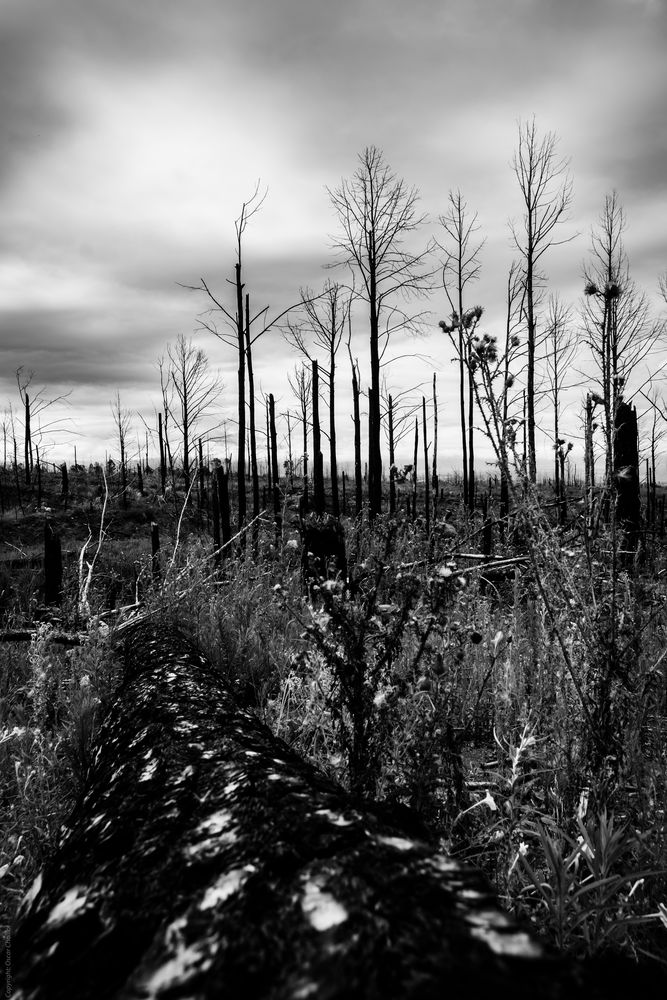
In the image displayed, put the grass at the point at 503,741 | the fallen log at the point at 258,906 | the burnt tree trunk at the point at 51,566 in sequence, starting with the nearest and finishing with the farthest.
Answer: the fallen log at the point at 258,906, the grass at the point at 503,741, the burnt tree trunk at the point at 51,566

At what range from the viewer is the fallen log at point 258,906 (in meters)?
0.50

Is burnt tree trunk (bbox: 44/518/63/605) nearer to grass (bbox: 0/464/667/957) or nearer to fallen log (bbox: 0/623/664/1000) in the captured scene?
grass (bbox: 0/464/667/957)

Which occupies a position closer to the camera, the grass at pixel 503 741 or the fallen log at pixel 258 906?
the fallen log at pixel 258 906

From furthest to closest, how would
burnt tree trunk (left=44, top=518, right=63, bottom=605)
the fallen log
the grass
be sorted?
burnt tree trunk (left=44, top=518, right=63, bottom=605) < the grass < the fallen log

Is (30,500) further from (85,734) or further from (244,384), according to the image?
(85,734)

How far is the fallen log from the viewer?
0.50 m

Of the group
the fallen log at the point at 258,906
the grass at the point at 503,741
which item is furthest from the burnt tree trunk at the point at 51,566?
the fallen log at the point at 258,906

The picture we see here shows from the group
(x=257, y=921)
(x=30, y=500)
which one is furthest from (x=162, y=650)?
A: (x=30, y=500)

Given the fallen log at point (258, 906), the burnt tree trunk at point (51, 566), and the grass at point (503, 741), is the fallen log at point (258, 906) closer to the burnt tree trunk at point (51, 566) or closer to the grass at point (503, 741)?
the grass at point (503, 741)

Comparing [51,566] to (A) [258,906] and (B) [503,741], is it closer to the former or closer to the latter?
(B) [503,741]

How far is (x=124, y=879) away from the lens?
2.66 ft

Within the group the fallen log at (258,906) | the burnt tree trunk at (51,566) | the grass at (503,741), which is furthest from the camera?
the burnt tree trunk at (51,566)

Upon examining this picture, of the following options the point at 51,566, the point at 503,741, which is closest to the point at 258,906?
the point at 503,741

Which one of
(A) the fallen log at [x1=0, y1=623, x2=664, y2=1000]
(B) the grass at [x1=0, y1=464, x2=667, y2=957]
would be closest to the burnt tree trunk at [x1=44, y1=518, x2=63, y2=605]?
(B) the grass at [x1=0, y1=464, x2=667, y2=957]
